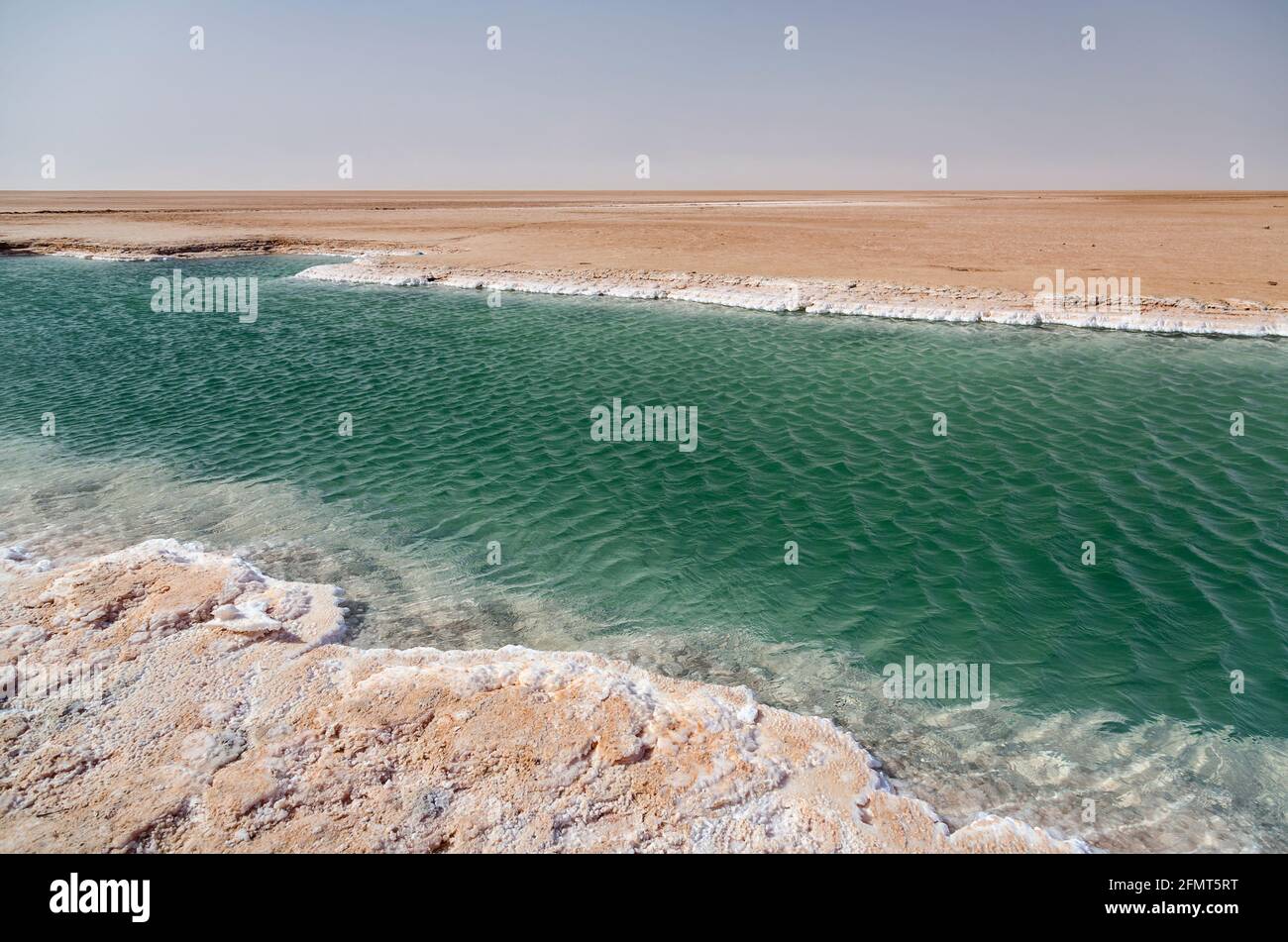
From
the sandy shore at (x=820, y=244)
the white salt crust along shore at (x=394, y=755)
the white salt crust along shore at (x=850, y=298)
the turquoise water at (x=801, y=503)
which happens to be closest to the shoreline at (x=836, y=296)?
the white salt crust along shore at (x=850, y=298)

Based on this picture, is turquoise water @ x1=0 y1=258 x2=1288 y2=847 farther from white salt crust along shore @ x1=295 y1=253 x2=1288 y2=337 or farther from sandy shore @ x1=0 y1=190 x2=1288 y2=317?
sandy shore @ x1=0 y1=190 x2=1288 y2=317

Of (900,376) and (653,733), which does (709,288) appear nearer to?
(900,376)

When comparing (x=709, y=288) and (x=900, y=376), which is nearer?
(x=900, y=376)

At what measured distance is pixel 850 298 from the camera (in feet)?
112

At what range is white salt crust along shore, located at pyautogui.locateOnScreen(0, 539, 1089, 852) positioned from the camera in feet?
22.1

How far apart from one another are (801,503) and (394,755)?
389 inches

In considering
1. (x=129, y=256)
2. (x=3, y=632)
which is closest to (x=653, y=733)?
(x=3, y=632)

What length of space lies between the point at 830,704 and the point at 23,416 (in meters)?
25.5

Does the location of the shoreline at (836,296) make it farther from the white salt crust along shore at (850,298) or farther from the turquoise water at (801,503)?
the turquoise water at (801,503)

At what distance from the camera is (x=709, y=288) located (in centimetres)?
3778

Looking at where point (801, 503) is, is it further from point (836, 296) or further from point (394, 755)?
point (836, 296)

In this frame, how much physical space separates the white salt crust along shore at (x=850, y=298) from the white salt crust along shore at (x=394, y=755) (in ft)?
91.1

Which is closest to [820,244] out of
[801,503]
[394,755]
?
[801,503]

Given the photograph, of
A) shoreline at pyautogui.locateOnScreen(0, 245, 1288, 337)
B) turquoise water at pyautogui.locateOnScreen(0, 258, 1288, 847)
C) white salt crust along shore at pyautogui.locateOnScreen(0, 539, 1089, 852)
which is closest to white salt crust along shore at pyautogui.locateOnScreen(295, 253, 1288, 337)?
shoreline at pyautogui.locateOnScreen(0, 245, 1288, 337)
